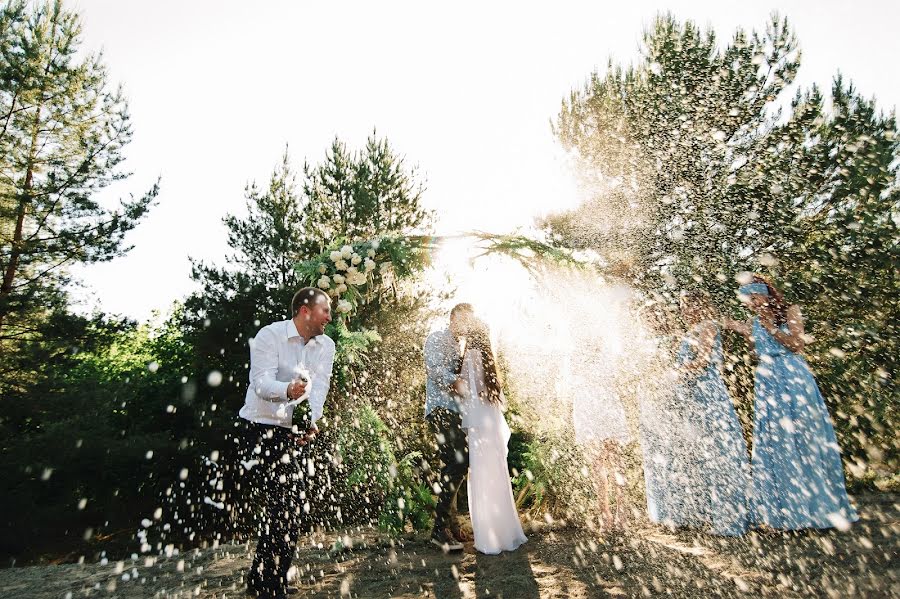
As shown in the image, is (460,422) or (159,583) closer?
(159,583)

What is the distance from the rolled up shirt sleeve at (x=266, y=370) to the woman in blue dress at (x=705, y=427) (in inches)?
152

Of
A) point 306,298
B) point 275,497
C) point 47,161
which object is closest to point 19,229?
point 47,161

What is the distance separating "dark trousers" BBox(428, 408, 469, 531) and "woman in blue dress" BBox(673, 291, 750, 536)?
7.41 ft

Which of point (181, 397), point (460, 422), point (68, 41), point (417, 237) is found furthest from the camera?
point (181, 397)

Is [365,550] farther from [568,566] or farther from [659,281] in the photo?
[659,281]

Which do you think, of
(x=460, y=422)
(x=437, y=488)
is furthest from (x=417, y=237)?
(x=437, y=488)

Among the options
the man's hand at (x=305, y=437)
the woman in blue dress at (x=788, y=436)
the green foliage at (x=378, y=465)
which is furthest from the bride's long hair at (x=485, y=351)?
the woman in blue dress at (x=788, y=436)

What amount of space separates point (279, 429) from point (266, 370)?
39 centimetres

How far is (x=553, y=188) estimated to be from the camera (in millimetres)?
14273

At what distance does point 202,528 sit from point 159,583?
42.2ft

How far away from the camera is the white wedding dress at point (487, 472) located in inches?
171

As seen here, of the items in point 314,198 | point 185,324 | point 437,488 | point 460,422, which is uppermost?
point 314,198

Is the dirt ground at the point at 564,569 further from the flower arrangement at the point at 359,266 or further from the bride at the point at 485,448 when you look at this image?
the flower arrangement at the point at 359,266

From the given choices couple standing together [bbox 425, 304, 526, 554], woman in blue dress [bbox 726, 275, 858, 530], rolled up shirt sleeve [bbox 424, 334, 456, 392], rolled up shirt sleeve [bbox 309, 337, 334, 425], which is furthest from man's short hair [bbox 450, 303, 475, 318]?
woman in blue dress [bbox 726, 275, 858, 530]
